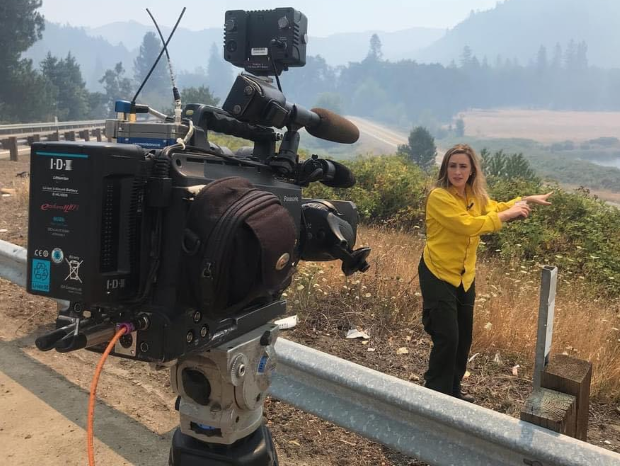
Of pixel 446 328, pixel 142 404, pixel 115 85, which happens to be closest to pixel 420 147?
pixel 115 85

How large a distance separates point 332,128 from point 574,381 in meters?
1.67

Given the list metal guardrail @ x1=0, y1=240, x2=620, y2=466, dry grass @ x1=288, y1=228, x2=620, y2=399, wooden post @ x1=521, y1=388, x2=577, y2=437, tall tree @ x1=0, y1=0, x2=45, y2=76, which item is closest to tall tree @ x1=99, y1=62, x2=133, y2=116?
tall tree @ x1=0, y1=0, x2=45, y2=76

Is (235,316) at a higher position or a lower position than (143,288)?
lower

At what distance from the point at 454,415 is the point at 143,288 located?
1.45m

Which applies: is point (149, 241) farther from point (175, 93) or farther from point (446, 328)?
point (446, 328)

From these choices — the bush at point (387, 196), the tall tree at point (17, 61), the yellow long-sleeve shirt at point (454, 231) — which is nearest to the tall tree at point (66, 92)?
the tall tree at point (17, 61)

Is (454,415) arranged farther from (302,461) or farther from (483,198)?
(483,198)

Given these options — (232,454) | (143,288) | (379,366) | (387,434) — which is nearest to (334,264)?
(379,366)

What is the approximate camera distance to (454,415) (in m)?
2.26

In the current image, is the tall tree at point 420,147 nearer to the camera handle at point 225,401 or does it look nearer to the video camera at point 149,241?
the camera handle at point 225,401

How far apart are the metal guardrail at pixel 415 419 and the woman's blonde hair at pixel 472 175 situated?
5.51 feet

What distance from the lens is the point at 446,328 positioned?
3.57m

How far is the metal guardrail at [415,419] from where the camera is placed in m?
2.10

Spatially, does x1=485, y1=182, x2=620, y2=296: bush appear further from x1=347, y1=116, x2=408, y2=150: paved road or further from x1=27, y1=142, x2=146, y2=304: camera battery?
x1=347, y1=116, x2=408, y2=150: paved road
